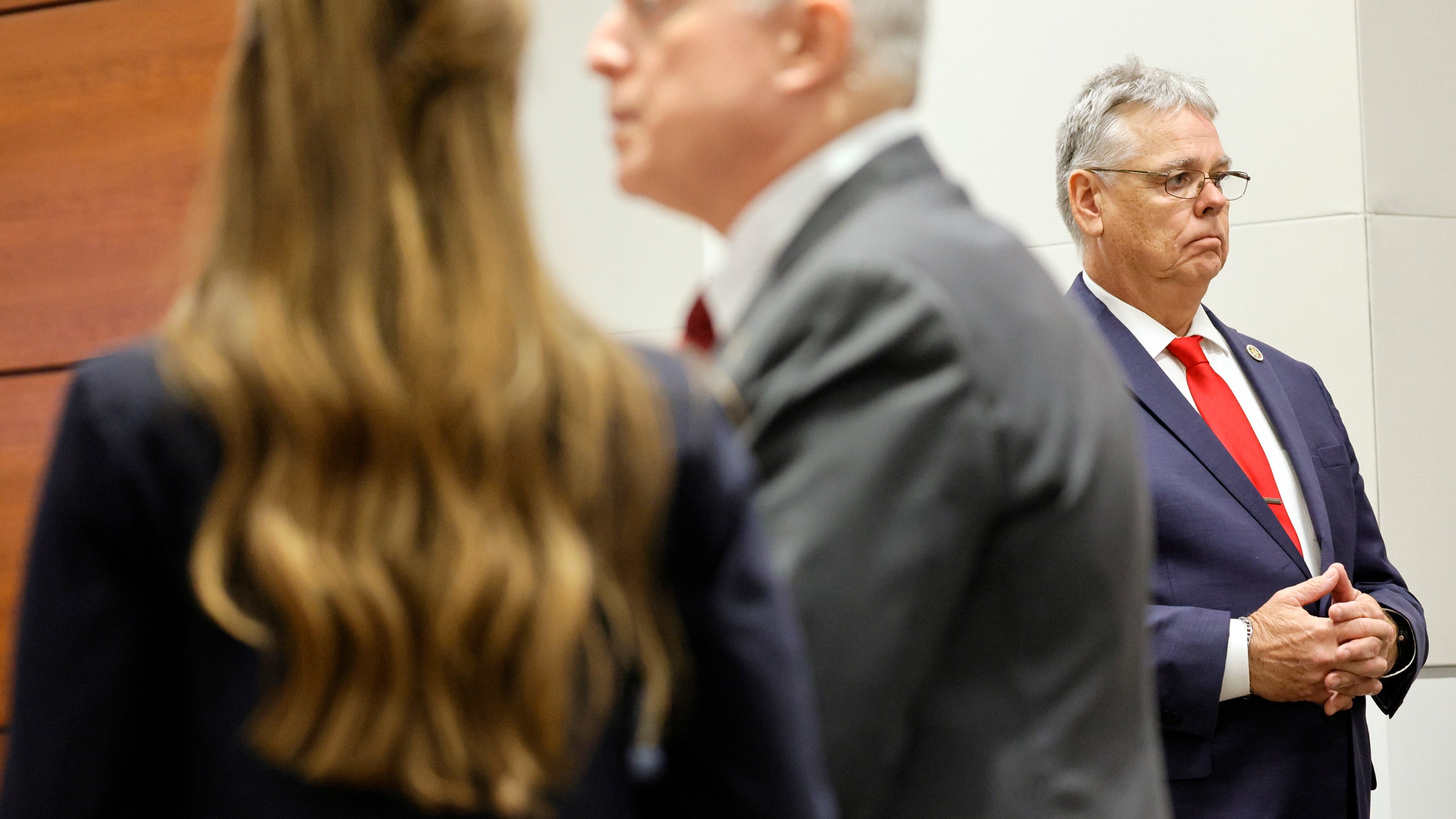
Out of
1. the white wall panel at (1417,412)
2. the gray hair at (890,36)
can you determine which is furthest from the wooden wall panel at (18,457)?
the white wall panel at (1417,412)

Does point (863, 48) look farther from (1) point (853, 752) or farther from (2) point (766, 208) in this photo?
(1) point (853, 752)

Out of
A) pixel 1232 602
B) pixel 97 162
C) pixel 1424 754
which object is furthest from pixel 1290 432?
pixel 97 162

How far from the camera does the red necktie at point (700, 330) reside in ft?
4.28

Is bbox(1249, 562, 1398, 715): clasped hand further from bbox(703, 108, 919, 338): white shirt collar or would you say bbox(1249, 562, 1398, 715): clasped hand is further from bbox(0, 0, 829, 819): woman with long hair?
bbox(0, 0, 829, 819): woman with long hair

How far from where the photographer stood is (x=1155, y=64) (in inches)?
149

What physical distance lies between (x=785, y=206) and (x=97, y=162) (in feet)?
7.83

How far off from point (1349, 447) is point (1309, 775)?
70cm

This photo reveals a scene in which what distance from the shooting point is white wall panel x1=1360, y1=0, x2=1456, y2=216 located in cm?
368

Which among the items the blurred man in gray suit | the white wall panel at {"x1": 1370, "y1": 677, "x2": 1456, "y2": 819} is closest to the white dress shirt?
the white wall panel at {"x1": 1370, "y1": 677, "x2": 1456, "y2": 819}

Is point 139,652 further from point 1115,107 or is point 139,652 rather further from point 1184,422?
point 1115,107

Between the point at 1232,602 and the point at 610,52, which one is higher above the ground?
the point at 610,52

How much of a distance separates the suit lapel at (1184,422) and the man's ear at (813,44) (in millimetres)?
1589

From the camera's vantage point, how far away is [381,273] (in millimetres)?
792

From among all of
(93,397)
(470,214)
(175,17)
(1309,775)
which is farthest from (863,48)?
(175,17)
